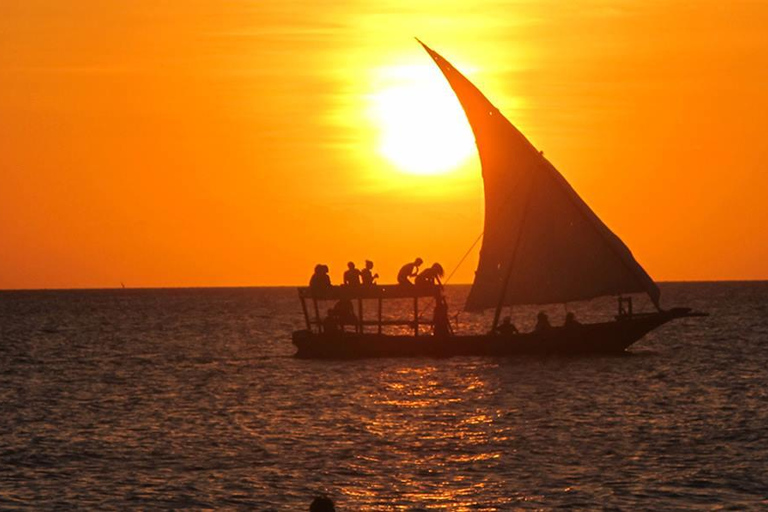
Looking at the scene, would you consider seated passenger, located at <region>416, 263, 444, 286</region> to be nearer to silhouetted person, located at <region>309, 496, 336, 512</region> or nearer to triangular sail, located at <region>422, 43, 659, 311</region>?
triangular sail, located at <region>422, 43, 659, 311</region>

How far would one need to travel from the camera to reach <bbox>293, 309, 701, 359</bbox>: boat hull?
53.9m

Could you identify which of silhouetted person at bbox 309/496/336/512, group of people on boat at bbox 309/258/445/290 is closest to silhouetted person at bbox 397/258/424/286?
group of people on boat at bbox 309/258/445/290

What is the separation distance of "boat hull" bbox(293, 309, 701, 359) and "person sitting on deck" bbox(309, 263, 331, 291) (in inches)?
116

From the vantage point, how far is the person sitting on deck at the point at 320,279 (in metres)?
53.6

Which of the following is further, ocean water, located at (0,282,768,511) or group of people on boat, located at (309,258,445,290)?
group of people on boat, located at (309,258,445,290)

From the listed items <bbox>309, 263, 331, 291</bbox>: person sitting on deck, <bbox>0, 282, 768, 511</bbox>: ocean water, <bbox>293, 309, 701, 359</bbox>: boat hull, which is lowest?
<bbox>0, 282, 768, 511</bbox>: ocean water

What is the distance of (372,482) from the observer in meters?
29.6

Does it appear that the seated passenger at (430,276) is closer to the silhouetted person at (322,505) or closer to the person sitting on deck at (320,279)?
the person sitting on deck at (320,279)

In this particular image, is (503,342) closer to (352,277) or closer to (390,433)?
(352,277)

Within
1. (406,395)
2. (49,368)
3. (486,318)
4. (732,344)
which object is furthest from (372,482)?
(486,318)

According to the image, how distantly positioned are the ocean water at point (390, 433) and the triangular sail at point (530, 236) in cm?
275

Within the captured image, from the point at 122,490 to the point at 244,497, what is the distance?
2656 millimetres

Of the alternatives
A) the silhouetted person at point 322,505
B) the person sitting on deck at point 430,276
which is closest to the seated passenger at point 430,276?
the person sitting on deck at point 430,276

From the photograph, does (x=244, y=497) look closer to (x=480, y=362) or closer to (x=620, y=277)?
(x=620, y=277)
